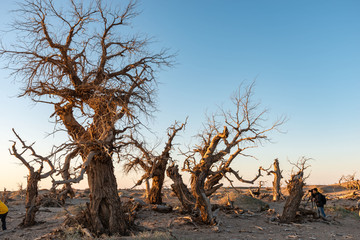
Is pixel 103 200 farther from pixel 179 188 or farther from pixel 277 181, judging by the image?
pixel 277 181

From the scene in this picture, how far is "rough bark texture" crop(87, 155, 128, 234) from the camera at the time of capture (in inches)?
416

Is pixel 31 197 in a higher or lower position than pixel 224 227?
higher

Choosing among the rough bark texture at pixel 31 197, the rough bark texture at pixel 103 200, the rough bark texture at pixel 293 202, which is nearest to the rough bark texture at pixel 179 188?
the rough bark texture at pixel 103 200

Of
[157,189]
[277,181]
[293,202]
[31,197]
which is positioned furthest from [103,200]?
[277,181]

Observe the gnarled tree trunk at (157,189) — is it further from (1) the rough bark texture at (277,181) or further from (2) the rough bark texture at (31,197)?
(1) the rough bark texture at (277,181)

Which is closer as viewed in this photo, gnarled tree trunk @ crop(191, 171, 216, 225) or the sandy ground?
the sandy ground

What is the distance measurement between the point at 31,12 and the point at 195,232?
10.1 m

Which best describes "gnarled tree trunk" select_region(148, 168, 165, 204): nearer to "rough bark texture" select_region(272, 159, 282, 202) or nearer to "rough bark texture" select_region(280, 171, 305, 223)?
"rough bark texture" select_region(280, 171, 305, 223)

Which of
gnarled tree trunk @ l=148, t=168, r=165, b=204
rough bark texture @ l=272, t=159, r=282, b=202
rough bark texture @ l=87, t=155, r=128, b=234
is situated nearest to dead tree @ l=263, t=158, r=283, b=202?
rough bark texture @ l=272, t=159, r=282, b=202

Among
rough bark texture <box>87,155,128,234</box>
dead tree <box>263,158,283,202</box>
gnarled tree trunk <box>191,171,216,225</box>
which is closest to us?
rough bark texture <box>87,155,128,234</box>

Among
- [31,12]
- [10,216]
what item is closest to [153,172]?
[10,216]

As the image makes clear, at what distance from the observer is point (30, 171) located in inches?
532

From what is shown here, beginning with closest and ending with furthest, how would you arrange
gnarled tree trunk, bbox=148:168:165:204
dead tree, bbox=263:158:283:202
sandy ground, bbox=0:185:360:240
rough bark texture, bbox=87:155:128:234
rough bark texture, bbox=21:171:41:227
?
1. rough bark texture, bbox=87:155:128:234
2. sandy ground, bbox=0:185:360:240
3. rough bark texture, bbox=21:171:41:227
4. gnarled tree trunk, bbox=148:168:165:204
5. dead tree, bbox=263:158:283:202

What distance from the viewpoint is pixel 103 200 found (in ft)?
35.2
